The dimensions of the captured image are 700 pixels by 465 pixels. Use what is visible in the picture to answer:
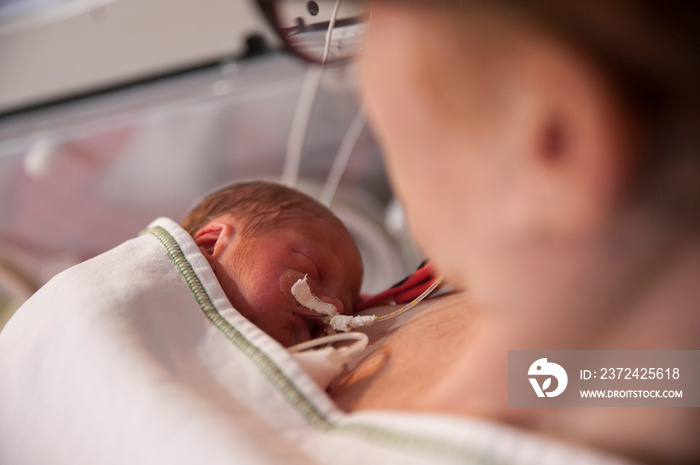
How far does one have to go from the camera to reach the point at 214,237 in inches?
32.5

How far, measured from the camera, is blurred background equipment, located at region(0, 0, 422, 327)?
148 centimetres

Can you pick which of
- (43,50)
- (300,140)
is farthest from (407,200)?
(43,50)

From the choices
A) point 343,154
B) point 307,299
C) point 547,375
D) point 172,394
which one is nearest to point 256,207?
point 307,299

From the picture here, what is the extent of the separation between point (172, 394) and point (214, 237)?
1.10 feet

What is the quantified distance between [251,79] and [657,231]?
128 cm

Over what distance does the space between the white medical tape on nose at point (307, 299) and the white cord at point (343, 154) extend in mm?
665

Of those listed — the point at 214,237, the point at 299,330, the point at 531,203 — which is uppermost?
the point at 531,203

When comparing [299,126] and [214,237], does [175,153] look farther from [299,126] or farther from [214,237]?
[214,237]

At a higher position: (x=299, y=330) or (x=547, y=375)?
(x=547, y=375)

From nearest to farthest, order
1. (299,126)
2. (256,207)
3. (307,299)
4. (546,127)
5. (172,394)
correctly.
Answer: (546,127) < (172,394) < (307,299) < (256,207) < (299,126)

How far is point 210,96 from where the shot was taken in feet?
4.81

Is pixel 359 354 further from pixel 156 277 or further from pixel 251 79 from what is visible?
pixel 251 79

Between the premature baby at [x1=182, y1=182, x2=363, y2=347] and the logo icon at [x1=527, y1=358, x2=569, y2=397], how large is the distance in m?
0.39

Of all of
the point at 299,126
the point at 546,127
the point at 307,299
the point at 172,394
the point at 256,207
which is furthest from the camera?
the point at 299,126
